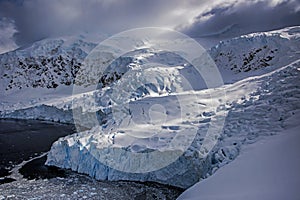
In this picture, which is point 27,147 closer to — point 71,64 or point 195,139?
point 195,139

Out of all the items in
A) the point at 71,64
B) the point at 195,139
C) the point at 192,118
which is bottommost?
the point at 195,139

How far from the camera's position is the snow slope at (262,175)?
447 cm

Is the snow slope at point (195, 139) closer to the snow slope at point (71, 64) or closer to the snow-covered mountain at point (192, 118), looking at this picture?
the snow-covered mountain at point (192, 118)

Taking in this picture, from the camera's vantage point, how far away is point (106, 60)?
131ft

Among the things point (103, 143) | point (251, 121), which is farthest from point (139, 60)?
point (251, 121)

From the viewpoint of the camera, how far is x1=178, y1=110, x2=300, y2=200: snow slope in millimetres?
4473

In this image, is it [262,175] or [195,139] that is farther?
[195,139]

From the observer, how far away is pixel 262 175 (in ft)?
17.5

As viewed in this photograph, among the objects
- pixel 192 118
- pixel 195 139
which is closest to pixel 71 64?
pixel 192 118

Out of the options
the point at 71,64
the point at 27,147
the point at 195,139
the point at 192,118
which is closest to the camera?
the point at 195,139

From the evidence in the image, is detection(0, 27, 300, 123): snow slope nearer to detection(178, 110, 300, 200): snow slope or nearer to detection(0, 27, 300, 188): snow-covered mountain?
detection(0, 27, 300, 188): snow-covered mountain

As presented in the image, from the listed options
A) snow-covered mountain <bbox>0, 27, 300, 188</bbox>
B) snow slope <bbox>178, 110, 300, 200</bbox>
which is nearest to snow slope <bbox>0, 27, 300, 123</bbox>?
snow-covered mountain <bbox>0, 27, 300, 188</bbox>

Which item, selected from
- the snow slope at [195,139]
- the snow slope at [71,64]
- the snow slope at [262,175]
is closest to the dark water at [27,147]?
the snow slope at [195,139]

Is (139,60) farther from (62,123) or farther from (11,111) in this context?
(11,111)
